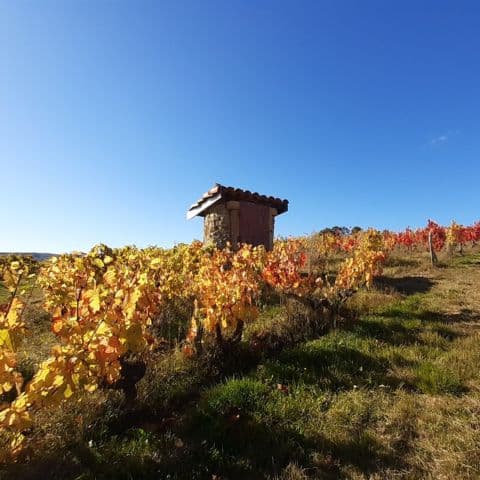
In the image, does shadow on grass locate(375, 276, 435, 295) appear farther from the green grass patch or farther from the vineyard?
the green grass patch

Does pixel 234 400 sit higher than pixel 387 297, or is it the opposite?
pixel 387 297

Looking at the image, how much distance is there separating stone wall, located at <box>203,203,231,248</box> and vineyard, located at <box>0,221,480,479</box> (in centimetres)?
446

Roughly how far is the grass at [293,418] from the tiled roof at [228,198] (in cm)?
595

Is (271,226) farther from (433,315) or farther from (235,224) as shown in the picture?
(433,315)

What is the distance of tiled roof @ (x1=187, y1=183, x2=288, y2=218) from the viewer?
10.6 metres

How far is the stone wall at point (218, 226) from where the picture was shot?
35.3 feet

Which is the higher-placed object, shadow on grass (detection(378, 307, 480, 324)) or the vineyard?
shadow on grass (detection(378, 307, 480, 324))

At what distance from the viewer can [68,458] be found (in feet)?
9.63

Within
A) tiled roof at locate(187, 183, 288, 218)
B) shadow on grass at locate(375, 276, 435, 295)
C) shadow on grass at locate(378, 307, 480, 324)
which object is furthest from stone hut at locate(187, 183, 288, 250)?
shadow on grass at locate(378, 307, 480, 324)

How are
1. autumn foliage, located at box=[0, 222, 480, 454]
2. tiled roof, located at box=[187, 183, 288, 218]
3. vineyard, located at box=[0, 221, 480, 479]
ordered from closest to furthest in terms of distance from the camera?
autumn foliage, located at box=[0, 222, 480, 454] < vineyard, located at box=[0, 221, 480, 479] < tiled roof, located at box=[187, 183, 288, 218]

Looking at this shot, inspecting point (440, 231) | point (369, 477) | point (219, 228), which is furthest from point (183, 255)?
point (440, 231)

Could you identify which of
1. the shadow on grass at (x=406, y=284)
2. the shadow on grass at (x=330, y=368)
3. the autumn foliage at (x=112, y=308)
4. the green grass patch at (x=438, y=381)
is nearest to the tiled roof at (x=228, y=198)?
the autumn foliage at (x=112, y=308)

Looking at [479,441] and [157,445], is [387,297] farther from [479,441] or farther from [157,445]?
[157,445]

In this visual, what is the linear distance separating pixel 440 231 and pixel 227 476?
17672 mm
